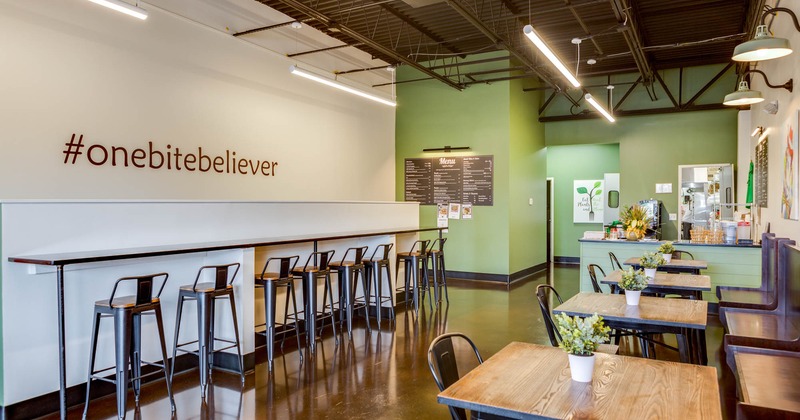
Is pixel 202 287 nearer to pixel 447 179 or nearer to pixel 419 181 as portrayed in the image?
pixel 447 179

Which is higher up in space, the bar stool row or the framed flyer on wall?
the framed flyer on wall

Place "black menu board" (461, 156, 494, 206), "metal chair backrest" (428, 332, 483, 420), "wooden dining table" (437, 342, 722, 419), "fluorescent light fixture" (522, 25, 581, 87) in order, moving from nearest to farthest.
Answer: "wooden dining table" (437, 342, 722, 419) → "metal chair backrest" (428, 332, 483, 420) → "fluorescent light fixture" (522, 25, 581, 87) → "black menu board" (461, 156, 494, 206)

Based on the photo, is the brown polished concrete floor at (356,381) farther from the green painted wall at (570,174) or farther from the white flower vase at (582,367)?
the green painted wall at (570,174)

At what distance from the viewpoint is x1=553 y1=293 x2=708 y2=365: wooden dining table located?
10.4 feet

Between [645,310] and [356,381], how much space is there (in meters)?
2.22

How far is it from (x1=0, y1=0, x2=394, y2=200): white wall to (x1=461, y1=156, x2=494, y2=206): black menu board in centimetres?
251

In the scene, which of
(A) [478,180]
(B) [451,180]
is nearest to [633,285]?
(A) [478,180]

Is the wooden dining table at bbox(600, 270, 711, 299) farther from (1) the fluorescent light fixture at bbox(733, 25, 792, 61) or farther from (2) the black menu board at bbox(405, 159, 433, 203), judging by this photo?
(2) the black menu board at bbox(405, 159, 433, 203)

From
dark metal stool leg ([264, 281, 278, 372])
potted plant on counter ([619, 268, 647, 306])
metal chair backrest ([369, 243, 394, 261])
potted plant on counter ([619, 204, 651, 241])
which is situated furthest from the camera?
potted plant on counter ([619, 204, 651, 241])

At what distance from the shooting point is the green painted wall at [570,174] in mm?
12203

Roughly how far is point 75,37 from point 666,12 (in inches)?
278

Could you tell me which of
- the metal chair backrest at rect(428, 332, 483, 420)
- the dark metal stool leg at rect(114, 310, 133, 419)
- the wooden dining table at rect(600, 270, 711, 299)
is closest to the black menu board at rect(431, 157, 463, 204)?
the wooden dining table at rect(600, 270, 711, 299)

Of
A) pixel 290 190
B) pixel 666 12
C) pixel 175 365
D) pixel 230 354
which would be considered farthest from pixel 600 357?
pixel 666 12

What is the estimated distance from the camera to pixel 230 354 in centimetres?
454
